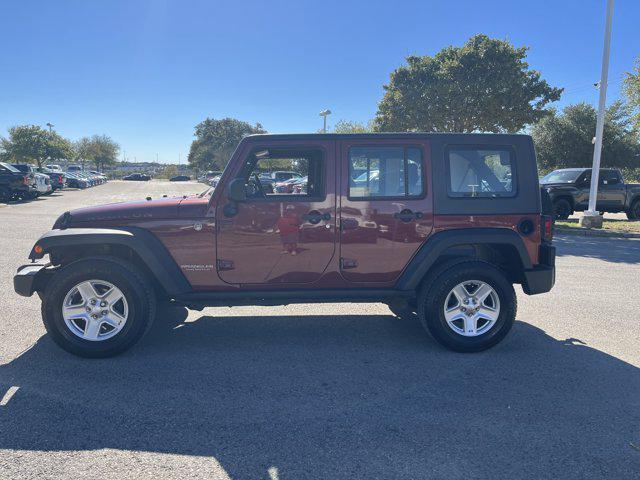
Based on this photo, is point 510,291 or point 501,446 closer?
point 501,446

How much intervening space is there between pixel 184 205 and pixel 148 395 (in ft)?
5.25

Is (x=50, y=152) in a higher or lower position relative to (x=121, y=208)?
higher

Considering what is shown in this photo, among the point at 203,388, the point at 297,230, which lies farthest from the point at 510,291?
the point at 203,388

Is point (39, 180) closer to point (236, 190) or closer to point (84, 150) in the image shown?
point (236, 190)

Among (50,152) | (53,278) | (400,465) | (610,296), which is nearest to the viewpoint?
(400,465)

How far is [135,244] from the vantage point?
12.4 feet

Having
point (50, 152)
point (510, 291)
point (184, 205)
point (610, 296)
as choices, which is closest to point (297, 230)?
point (184, 205)

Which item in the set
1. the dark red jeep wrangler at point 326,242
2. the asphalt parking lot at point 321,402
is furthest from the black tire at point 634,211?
the dark red jeep wrangler at point 326,242

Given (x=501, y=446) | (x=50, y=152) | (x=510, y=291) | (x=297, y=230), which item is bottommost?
(x=501, y=446)

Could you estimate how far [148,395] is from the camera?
325 cm

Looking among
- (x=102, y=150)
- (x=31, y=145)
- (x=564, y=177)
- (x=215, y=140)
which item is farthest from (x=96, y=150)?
(x=564, y=177)

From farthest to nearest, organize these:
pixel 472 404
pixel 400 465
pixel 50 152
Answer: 1. pixel 50 152
2. pixel 472 404
3. pixel 400 465

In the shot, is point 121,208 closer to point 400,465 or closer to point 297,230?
point 297,230

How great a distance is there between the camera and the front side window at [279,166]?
4.04 metres
